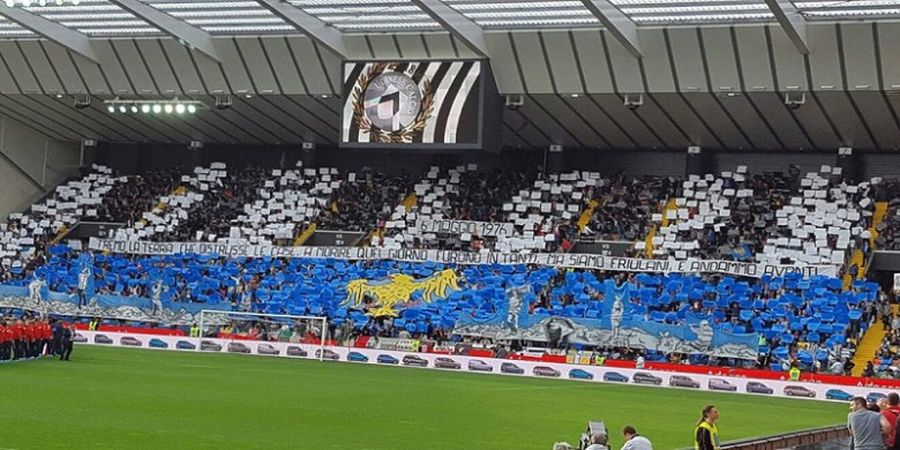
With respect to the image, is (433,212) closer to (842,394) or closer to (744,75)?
(744,75)

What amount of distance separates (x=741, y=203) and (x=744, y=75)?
30.6 feet

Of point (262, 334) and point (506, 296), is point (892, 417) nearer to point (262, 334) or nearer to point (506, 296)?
point (506, 296)

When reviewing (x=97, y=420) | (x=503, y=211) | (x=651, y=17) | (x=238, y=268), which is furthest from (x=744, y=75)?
(x=97, y=420)

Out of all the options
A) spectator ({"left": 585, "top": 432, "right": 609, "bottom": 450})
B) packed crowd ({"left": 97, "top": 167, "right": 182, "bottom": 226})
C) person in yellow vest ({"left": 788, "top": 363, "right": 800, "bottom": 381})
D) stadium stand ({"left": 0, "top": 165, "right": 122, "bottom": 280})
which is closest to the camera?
spectator ({"left": 585, "top": 432, "right": 609, "bottom": 450})

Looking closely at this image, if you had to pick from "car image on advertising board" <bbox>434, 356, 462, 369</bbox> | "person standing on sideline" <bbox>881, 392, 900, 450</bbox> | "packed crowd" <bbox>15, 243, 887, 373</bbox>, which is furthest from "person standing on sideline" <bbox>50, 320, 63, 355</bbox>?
"person standing on sideline" <bbox>881, 392, 900, 450</bbox>

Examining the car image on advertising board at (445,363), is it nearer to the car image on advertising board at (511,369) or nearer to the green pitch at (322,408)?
the car image on advertising board at (511,369)

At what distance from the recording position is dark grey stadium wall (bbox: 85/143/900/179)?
2130 inches

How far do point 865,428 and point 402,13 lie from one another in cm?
2897

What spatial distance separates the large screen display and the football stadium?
10 centimetres

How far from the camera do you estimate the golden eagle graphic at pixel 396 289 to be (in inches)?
1987

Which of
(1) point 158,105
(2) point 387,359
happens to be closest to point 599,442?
(2) point 387,359

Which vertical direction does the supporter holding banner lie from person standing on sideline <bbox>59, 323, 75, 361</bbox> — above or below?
above

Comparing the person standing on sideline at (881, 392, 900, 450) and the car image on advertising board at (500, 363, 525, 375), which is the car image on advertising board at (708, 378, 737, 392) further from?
the person standing on sideline at (881, 392, 900, 450)

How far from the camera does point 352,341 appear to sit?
48.7 m
